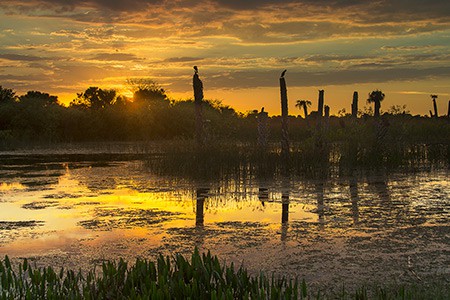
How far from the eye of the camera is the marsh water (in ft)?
25.7

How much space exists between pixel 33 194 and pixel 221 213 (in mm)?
5795

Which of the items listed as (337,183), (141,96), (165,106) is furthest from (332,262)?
(141,96)

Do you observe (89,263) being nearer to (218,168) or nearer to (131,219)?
(131,219)

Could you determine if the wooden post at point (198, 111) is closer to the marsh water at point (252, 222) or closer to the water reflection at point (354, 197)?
the marsh water at point (252, 222)

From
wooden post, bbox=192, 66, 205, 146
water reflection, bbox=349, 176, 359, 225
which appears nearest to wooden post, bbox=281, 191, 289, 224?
water reflection, bbox=349, 176, 359, 225

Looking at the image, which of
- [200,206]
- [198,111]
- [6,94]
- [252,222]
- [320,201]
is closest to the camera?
[252,222]

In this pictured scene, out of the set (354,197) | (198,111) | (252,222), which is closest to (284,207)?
→ (252,222)

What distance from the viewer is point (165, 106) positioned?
42.5 m

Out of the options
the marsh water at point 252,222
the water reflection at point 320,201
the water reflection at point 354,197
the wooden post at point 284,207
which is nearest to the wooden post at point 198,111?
the marsh water at point 252,222

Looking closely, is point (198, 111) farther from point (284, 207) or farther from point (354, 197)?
point (284, 207)

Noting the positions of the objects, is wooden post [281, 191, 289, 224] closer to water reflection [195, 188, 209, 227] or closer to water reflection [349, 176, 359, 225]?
water reflection [349, 176, 359, 225]

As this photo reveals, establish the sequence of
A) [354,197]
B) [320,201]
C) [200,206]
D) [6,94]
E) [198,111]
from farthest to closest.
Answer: [6,94]
[198,111]
[354,197]
[320,201]
[200,206]

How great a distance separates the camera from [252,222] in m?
10.6

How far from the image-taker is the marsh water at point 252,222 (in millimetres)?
7832
